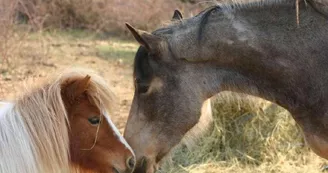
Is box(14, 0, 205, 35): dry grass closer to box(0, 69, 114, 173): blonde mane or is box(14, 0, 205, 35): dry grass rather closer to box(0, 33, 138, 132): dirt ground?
box(0, 33, 138, 132): dirt ground

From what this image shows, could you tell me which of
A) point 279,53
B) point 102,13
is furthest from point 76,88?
point 102,13

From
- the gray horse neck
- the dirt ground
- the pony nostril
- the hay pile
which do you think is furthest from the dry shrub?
the pony nostril

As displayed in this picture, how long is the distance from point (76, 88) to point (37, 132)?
340 millimetres

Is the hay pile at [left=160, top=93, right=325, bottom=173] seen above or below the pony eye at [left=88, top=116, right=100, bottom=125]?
below

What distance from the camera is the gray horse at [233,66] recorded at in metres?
3.76

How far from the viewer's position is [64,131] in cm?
338

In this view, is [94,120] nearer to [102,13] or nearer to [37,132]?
[37,132]

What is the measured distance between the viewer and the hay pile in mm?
6371

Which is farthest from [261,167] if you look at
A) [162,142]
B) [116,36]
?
[116,36]

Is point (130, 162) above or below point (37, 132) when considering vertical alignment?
below

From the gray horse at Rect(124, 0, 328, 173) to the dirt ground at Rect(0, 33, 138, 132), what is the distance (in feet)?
11.9

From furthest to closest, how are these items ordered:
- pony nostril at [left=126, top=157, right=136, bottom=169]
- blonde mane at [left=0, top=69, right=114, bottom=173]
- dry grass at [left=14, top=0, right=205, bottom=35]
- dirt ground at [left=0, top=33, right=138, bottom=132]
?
dry grass at [left=14, top=0, right=205, bottom=35] < dirt ground at [left=0, top=33, right=138, bottom=132] < pony nostril at [left=126, top=157, right=136, bottom=169] < blonde mane at [left=0, top=69, right=114, bottom=173]

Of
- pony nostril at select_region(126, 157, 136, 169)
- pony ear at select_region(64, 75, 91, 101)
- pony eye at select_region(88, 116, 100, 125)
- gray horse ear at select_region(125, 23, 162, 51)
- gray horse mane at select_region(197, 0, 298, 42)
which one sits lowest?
pony nostril at select_region(126, 157, 136, 169)

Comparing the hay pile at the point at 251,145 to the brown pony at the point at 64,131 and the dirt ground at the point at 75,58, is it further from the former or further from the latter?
the brown pony at the point at 64,131
